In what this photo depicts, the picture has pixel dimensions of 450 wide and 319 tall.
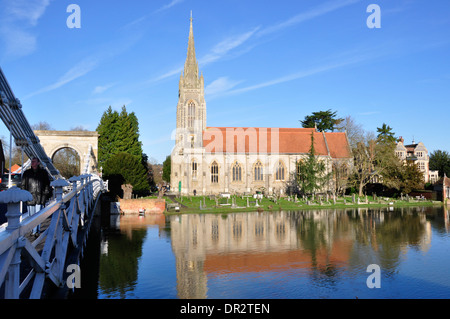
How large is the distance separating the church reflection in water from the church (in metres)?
20.1

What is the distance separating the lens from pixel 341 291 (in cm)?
1456

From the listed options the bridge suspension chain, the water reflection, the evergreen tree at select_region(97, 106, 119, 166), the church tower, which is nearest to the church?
the church tower

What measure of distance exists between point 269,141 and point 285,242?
39876 mm

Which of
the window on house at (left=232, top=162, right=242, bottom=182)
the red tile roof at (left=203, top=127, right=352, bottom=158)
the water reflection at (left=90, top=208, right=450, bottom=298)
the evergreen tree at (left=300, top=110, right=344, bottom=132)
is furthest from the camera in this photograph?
the evergreen tree at (left=300, top=110, right=344, bottom=132)

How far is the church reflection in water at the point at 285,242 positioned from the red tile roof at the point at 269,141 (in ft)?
75.8

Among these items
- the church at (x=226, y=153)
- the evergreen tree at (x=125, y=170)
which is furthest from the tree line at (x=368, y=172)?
the evergreen tree at (x=125, y=170)

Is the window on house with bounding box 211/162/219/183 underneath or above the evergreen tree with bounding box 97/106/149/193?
underneath

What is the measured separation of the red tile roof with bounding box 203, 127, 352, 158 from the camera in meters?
61.5

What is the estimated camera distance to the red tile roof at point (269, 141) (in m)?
61.5

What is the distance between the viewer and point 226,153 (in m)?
60.3

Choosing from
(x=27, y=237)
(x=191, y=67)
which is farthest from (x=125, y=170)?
(x=27, y=237)

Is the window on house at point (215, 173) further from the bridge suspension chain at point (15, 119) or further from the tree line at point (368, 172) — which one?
the bridge suspension chain at point (15, 119)

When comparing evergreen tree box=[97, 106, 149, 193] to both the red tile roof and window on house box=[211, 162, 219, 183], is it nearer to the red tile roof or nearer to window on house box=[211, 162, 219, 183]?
window on house box=[211, 162, 219, 183]
